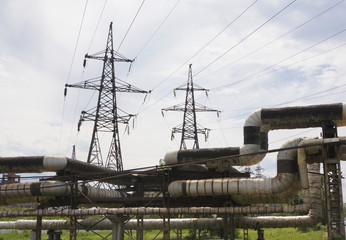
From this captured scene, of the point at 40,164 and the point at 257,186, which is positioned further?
the point at 40,164

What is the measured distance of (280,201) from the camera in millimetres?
20875

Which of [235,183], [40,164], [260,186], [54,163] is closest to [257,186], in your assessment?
[260,186]

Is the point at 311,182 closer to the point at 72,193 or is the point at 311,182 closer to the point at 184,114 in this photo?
the point at 72,193

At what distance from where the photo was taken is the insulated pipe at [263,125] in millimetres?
20188

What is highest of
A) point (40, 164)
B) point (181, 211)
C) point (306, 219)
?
point (40, 164)

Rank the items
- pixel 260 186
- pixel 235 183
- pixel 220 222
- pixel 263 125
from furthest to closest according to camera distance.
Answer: pixel 220 222 → pixel 263 125 → pixel 235 183 → pixel 260 186

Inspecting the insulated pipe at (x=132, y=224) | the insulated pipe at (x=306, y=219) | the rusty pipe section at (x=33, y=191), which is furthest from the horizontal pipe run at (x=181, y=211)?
the insulated pipe at (x=132, y=224)

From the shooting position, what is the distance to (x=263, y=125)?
22016 millimetres

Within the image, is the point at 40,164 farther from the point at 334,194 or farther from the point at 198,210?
the point at 334,194

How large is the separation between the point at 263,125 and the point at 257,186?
3720 mm

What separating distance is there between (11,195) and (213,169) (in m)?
13.4

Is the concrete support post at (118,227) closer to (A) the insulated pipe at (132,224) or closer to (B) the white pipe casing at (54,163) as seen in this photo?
(A) the insulated pipe at (132,224)

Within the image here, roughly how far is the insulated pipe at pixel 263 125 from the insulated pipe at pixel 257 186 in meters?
1.50

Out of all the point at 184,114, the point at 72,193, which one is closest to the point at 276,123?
the point at 72,193
